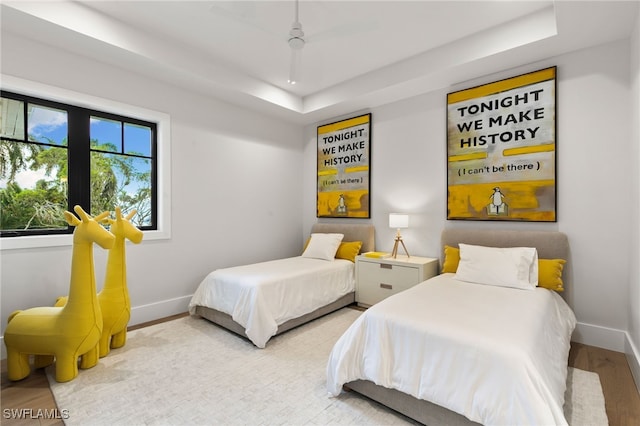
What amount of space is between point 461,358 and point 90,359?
2588 mm

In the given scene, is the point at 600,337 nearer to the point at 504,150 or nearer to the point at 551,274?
the point at 551,274

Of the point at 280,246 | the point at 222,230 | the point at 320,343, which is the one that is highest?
the point at 222,230

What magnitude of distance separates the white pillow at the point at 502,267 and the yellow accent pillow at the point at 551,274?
95 millimetres

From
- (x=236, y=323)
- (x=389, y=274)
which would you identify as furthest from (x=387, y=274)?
(x=236, y=323)

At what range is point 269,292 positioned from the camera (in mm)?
2949

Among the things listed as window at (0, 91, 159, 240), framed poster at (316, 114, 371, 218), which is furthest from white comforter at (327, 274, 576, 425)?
window at (0, 91, 159, 240)

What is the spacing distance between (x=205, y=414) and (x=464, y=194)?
314 cm

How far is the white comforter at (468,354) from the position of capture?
142 cm

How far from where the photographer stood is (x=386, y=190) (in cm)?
425

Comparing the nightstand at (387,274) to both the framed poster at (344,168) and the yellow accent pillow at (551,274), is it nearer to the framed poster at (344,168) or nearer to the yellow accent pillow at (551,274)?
the framed poster at (344,168)

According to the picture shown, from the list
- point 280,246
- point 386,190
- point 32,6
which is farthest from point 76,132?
point 386,190

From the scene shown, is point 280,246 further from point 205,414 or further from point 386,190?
point 205,414

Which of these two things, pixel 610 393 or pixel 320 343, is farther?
pixel 320 343

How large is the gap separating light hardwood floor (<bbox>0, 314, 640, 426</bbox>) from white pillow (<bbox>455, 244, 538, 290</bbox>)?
704 mm
